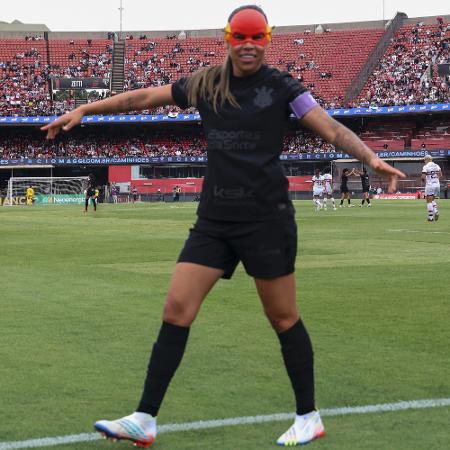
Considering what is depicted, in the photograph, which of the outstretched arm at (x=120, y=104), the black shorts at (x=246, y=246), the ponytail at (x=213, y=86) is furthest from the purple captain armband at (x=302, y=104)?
the outstretched arm at (x=120, y=104)

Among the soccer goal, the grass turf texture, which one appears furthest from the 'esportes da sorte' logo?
the soccer goal

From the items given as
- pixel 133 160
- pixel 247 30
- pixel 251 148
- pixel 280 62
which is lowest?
pixel 133 160

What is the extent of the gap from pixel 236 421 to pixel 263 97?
1.93m

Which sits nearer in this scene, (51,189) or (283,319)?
(283,319)

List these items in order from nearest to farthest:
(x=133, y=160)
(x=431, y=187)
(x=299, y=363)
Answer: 1. (x=299, y=363)
2. (x=431, y=187)
3. (x=133, y=160)

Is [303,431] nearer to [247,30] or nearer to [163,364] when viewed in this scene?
[163,364]

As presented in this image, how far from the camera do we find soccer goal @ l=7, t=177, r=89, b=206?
250ft

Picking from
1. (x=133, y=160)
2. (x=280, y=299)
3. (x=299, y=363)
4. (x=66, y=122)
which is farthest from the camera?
(x=133, y=160)

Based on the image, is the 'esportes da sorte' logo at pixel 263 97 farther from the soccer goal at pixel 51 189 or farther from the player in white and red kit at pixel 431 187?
the soccer goal at pixel 51 189

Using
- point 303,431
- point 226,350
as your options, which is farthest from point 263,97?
point 226,350

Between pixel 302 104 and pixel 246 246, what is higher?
pixel 302 104

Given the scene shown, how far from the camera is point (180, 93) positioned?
18.4 ft

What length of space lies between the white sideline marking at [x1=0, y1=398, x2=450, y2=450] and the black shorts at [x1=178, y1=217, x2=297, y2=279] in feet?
3.28

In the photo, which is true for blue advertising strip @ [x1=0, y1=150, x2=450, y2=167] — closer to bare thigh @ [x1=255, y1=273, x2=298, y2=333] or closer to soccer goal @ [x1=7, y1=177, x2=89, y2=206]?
soccer goal @ [x1=7, y1=177, x2=89, y2=206]
